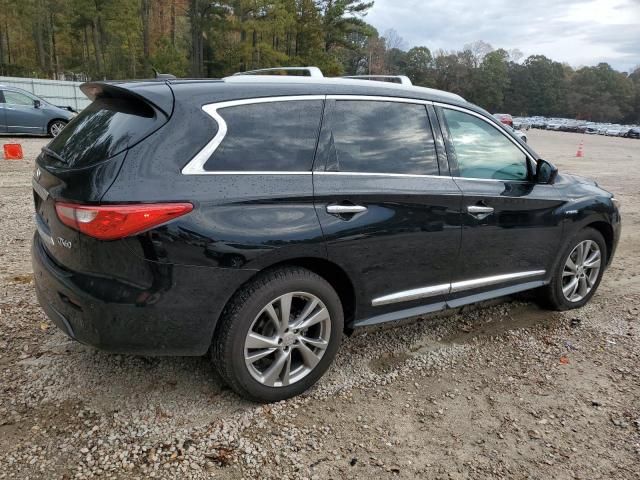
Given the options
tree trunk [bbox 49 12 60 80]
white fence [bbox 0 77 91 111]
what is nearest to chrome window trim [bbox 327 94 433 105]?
white fence [bbox 0 77 91 111]

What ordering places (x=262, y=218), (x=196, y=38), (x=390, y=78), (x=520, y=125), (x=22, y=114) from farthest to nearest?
(x=520, y=125) → (x=196, y=38) → (x=22, y=114) → (x=390, y=78) → (x=262, y=218)

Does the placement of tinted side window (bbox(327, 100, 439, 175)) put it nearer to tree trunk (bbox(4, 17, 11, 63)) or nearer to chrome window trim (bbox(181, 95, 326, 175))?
chrome window trim (bbox(181, 95, 326, 175))

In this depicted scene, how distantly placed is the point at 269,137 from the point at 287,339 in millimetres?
1125

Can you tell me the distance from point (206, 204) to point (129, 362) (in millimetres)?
1367

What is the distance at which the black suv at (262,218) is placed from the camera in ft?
8.05

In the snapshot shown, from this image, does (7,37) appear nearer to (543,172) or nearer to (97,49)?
(97,49)

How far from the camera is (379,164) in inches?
124

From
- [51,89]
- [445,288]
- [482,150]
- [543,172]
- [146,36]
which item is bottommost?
[445,288]

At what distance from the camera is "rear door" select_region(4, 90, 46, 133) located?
15.2m

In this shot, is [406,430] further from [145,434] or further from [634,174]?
[634,174]

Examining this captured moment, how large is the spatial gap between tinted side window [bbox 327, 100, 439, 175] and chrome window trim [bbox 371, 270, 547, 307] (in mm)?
772

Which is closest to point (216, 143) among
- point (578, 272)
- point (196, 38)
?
point (578, 272)

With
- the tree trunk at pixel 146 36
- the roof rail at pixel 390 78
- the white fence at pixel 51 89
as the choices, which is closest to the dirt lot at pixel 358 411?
the roof rail at pixel 390 78

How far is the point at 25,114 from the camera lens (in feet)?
50.3
